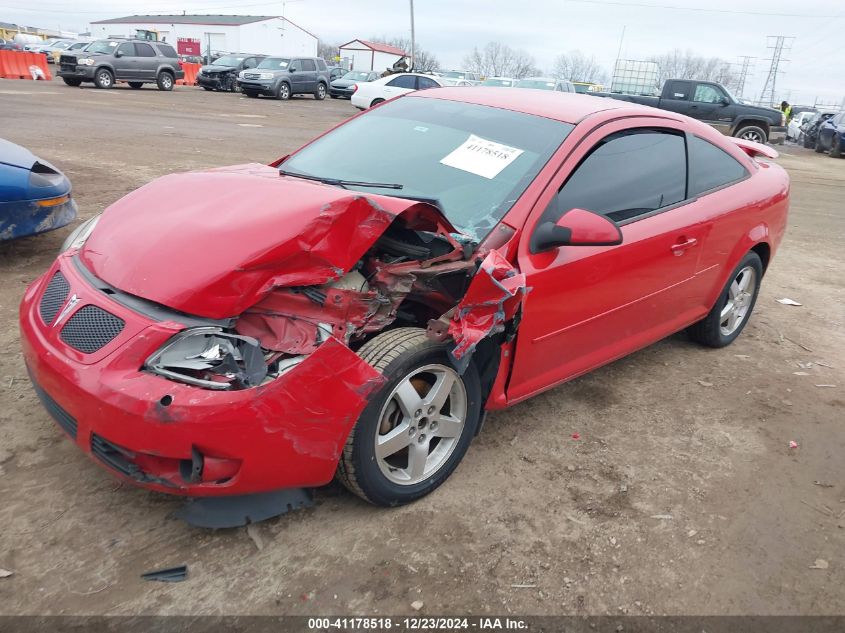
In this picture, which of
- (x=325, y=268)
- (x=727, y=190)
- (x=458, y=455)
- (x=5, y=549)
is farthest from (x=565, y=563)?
(x=727, y=190)

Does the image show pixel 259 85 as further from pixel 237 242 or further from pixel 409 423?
pixel 409 423

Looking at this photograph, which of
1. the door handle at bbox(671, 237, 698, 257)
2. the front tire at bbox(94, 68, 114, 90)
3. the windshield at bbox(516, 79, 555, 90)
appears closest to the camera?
the door handle at bbox(671, 237, 698, 257)

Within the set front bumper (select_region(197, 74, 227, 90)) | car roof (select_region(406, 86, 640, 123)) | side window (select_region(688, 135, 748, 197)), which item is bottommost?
front bumper (select_region(197, 74, 227, 90))

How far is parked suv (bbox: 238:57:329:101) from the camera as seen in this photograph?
83.0 ft

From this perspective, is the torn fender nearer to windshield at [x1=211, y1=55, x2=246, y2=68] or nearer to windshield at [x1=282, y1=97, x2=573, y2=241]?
windshield at [x1=282, y1=97, x2=573, y2=241]

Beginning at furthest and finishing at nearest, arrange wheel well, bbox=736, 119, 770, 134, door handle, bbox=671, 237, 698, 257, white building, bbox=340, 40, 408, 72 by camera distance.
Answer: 1. white building, bbox=340, 40, 408, 72
2. wheel well, bbox=736, 119, 770, 134
3. door handle, bbox=671, 237, 698, 257

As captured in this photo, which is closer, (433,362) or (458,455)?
(433,362)

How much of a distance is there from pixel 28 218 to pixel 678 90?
1865 cm

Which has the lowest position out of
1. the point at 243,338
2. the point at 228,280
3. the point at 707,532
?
the point at 707,532

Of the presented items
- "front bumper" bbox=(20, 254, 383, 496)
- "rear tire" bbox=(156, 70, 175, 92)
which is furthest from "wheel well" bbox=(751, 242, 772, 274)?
"rear tire" bbox=(156, 70, 175, 92)

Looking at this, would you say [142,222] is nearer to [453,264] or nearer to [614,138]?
[453,264]

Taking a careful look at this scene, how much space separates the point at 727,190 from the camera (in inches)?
161

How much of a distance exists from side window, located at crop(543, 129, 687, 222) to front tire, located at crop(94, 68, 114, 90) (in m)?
23.2

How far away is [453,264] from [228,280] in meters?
0.88
